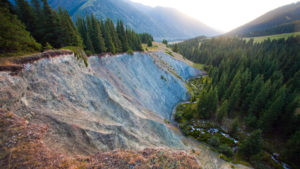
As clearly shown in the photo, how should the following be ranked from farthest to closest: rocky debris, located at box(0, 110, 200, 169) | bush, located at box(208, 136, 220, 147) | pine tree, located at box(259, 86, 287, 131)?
pine tree, located at box(259, 86, 287, 131)
bush, located at box(208, 136, 220, 147)
rocky debris, located at box(0, 110, 200, 169)

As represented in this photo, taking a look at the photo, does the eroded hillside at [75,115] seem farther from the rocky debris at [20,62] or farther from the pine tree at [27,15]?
the pine tree at [27,15]

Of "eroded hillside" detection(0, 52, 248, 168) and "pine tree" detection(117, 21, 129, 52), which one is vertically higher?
"pine tree" detection(117, 21, 129, 52)

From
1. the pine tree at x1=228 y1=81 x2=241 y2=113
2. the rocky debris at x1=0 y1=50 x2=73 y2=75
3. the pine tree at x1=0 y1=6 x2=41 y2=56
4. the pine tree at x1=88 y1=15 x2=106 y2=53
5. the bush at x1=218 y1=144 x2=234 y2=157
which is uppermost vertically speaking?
the pine tree at x1=88 y1=15 x2=106 y2=53

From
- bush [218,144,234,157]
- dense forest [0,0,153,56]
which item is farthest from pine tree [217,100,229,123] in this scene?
dense forest [0,0,153,56]

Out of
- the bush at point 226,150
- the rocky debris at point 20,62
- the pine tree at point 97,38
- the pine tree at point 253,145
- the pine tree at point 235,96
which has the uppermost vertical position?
the pine tree at point 97,38

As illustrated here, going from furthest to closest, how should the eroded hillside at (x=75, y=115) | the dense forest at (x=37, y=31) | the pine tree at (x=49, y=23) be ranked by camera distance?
the pine tree at (x=49, y=23) → the dense forest at (x=37, y=31) → the eroded hillside at (x=75, y=115)

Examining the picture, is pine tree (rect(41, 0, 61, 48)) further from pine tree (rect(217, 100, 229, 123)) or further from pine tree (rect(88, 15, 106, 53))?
pine tree (rect(217, 100, 229, 123))

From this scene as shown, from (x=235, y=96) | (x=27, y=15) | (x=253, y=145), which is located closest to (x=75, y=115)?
(x=27, y=15)

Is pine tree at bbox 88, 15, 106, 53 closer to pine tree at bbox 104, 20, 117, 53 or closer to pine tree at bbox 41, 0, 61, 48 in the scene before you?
pine tree at bbox 104, 20, 117, 53

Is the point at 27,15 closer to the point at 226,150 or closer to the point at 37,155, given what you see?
the point at 37,155

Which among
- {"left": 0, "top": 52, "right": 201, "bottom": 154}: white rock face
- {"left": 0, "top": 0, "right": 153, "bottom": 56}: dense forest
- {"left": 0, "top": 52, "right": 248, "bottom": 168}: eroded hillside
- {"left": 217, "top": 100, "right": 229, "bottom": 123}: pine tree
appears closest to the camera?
{"left": 0, "top": 52, "right": 248, "bottom": 168}: eroded hillside

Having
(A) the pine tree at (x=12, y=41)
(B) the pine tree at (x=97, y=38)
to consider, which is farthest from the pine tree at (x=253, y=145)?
(B) the pine tree at (x=97, y=38)

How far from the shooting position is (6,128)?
28.8 feet

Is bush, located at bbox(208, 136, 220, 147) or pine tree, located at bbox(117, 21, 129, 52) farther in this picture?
pine tree, located at bbox(117, 21, 129, 52)
